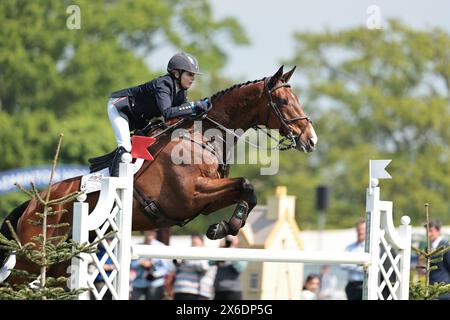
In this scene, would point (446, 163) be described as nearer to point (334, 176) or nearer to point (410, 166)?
point (410, 166)

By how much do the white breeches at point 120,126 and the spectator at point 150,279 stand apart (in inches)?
194

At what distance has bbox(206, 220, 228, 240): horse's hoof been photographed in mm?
7516

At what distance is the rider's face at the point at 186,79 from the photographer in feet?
26.2

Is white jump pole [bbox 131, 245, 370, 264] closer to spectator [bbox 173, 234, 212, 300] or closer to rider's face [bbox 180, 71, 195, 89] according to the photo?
rider's face [bbox 180, 71, 195, 89]

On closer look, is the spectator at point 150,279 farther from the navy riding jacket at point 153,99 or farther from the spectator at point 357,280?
the navy riding jacket at point 153,99

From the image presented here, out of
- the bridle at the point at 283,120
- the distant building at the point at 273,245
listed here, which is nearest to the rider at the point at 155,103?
the bridle at the point at 283,120

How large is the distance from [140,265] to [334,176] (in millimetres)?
27661

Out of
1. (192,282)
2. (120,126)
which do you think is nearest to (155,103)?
(120,126)

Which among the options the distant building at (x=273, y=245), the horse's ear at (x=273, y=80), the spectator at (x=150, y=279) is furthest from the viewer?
the distant building at (x=273, y=245)

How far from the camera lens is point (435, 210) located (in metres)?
37.2

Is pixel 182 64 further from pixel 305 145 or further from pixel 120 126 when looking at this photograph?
pixel 305 145

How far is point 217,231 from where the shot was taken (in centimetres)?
754

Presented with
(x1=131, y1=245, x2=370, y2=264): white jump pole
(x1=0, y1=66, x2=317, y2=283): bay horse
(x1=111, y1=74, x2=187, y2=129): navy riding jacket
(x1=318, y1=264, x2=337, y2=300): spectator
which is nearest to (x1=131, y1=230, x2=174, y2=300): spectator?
(x1=318, y1=264, x2=337, y2=300): spectator
